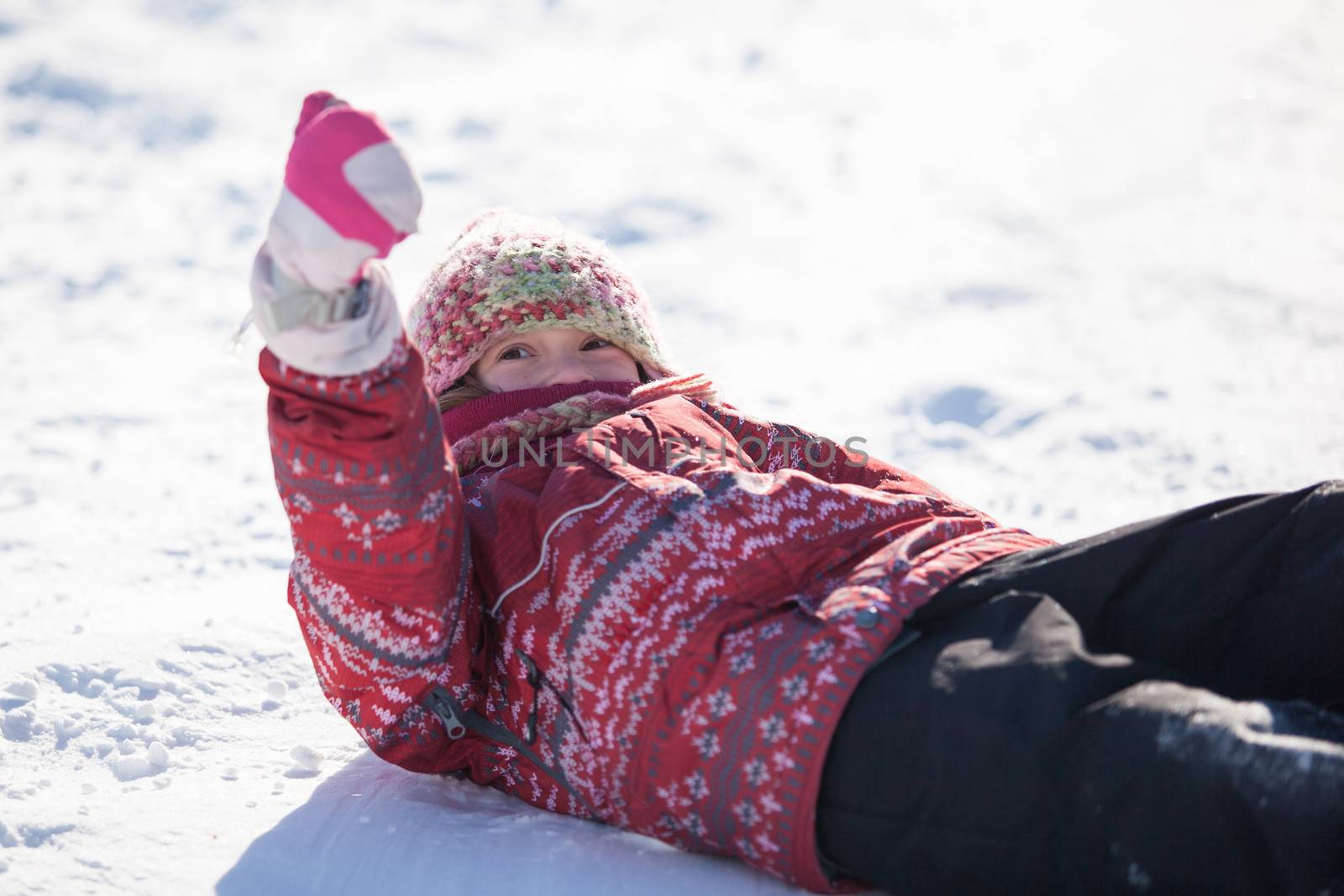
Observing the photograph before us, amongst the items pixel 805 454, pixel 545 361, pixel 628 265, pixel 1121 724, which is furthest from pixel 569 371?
pixel 628 265

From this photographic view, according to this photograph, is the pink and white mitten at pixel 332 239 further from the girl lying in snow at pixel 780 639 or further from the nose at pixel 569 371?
the nose at pixel 569 371

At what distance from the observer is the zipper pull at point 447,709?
3.81 feet

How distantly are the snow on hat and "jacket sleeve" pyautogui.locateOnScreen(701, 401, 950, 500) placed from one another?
187mm

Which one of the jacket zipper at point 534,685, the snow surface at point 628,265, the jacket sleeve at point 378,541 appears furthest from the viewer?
the snow surface at point 628,265

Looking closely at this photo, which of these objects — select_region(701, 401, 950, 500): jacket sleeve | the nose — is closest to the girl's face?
the nose

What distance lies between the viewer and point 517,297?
4.78 ft

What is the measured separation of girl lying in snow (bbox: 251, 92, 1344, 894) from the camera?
0.87m

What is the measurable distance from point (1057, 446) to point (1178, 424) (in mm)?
291

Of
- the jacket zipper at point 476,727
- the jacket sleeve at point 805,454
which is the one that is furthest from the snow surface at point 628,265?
the jacket sleeve at point 805,454

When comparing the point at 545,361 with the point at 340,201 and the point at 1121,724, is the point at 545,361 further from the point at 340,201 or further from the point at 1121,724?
the point at 1121,724

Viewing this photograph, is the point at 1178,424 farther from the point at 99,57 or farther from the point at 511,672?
the point at 99,57

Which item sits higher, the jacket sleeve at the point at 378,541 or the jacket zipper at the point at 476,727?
the jacket sleeve at the point at 378,541

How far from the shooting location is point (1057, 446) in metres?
2.55

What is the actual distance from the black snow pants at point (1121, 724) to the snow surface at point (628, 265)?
18 centimetres
